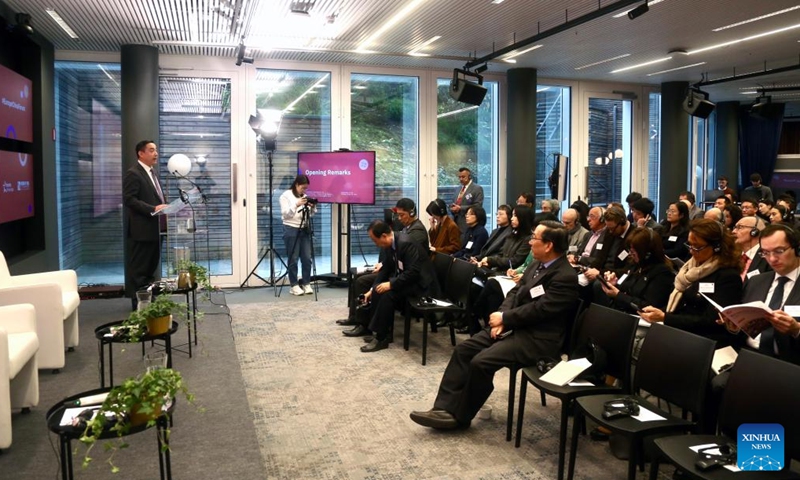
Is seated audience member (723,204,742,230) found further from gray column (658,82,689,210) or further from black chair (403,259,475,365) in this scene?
gray column (658,82,689,210)

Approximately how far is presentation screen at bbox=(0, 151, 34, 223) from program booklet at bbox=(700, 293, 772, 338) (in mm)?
5839

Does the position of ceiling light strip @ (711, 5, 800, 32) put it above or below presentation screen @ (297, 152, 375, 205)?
above

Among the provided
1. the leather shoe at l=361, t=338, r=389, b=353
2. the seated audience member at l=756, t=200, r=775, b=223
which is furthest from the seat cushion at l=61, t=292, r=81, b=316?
the seated audience member at l=756, t=200, r=775, b=223

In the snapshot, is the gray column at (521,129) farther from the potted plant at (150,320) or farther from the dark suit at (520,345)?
the potted plant at (150,320)

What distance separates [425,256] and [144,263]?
2.68 meters

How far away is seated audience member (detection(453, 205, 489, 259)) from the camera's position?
698cm

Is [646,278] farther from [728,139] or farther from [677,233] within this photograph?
[728,139]

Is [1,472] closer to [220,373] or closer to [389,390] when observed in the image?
[220,373]

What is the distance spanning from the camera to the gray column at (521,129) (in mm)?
9469

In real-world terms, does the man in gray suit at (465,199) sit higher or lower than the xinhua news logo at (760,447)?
higher

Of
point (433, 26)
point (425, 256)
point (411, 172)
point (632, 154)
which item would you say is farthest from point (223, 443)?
point (632, 154)

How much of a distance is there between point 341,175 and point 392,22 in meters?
2.21

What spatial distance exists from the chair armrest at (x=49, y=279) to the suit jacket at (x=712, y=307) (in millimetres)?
4338

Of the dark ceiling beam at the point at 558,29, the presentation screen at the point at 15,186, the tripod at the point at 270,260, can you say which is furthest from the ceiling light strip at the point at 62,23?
the dark ceiling beam at the point at 558,29
